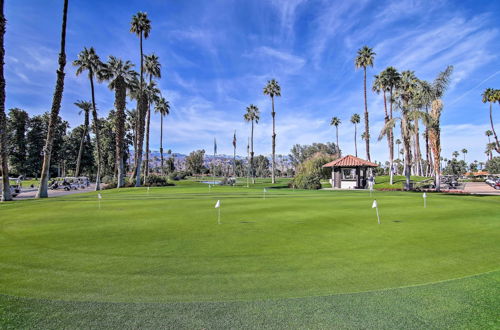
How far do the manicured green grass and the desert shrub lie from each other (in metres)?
31.9

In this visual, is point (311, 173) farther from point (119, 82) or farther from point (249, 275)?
point (249, 275)

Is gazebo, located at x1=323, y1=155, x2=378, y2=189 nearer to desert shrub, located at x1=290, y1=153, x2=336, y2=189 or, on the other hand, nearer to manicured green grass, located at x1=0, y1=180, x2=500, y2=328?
desert shrub, located at x1=290, y1=153, x2=336, y2=189

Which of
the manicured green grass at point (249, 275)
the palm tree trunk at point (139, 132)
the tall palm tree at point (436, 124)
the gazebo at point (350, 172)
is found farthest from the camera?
the palm tree trunk at point (139, 132)

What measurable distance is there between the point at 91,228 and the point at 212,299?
8.24m

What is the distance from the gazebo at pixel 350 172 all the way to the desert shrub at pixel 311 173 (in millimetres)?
3082

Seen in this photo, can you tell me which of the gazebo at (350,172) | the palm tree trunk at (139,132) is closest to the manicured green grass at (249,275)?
the gazebo at (350,172)

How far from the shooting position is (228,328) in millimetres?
4055

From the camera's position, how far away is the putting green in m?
5.41

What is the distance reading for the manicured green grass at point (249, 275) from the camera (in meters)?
4.37

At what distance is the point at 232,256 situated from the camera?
7402 mm

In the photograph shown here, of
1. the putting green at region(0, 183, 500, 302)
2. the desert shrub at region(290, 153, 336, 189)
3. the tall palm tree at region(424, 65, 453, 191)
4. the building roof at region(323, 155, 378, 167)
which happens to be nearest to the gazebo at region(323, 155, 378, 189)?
the building roof at region(323, 155, 378, 167)

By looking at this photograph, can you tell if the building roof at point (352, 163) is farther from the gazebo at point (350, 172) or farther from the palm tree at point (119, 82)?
the palm tree at point (119, 82)


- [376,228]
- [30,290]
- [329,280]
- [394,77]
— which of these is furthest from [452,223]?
[394,77]

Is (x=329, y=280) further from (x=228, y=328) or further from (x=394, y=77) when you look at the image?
(x=394, y=77)
